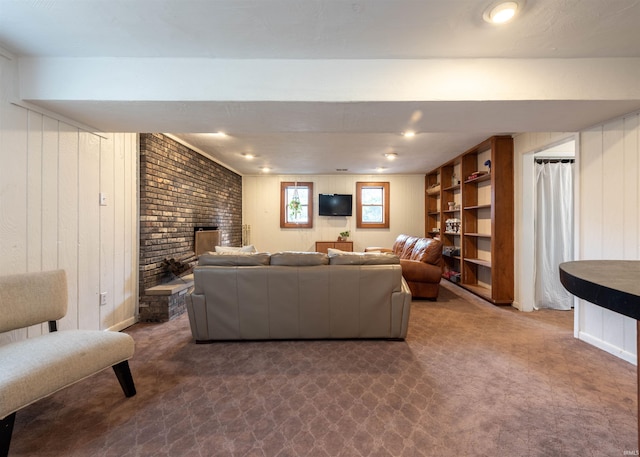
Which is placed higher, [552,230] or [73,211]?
[73,211]

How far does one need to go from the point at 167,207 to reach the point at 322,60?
104 inches

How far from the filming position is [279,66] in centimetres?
183

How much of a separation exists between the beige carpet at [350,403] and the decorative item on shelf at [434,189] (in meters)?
3.71

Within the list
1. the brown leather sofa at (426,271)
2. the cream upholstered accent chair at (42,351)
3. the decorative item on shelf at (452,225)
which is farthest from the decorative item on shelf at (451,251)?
the cream upholstered accent chair at (42,351)

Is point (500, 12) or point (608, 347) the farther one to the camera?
point (608, 347)

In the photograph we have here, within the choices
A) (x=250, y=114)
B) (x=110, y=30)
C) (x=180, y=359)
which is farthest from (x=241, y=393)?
(x=110, y=30)

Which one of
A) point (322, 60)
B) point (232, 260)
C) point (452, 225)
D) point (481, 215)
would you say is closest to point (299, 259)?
point (232, 260)

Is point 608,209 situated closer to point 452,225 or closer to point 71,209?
point 452,225

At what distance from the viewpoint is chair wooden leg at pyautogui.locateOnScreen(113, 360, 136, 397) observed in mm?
1616

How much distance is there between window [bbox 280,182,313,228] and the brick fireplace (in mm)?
1946

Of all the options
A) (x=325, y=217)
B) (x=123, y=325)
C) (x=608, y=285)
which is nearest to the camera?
(x=608, y=285)

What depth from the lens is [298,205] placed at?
20.8 feet

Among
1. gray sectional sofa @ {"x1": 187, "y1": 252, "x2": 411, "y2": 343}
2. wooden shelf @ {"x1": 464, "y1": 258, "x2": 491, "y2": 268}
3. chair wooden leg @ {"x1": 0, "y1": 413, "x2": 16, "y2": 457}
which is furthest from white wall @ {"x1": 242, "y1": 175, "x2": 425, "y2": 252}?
chair wooden leg @ {"x1": 0, "y1": 413, "x2": 16, "y2": 457}

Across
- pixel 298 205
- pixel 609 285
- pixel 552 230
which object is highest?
pixel 298 205
